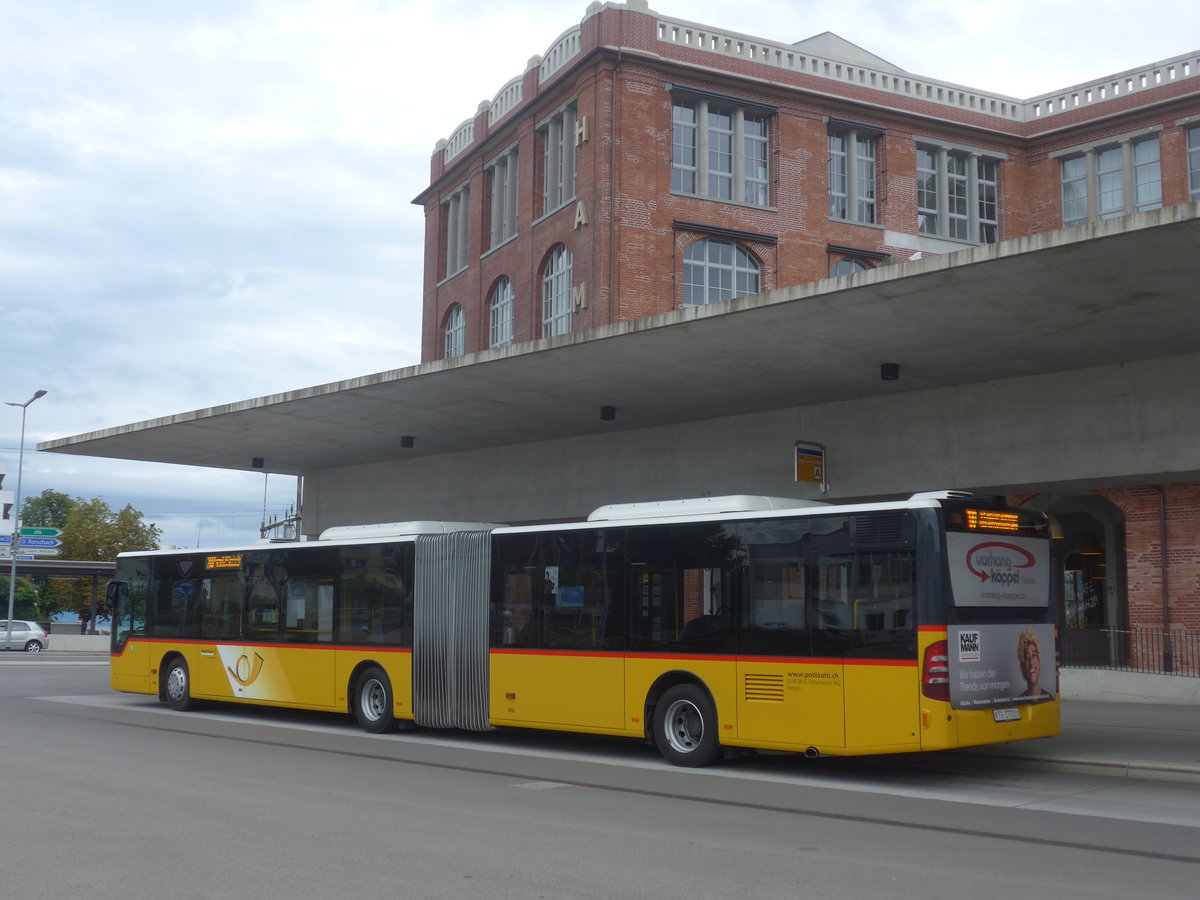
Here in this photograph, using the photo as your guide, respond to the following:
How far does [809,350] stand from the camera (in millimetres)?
16516

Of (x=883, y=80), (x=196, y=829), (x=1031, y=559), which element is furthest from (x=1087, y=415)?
(x=883, y=80)

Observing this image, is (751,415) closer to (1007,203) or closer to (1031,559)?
(1031,559)

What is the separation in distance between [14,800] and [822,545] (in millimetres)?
7840

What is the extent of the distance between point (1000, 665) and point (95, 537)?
81537 millimetres

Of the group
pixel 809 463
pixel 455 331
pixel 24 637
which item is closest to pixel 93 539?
pixel 24 637

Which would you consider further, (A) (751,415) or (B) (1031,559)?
(A) (751,415)

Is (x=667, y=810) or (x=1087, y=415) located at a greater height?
(x=1087, y=415)

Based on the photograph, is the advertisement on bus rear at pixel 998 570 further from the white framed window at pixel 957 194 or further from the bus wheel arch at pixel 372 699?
the white framed window at pixel 957 194

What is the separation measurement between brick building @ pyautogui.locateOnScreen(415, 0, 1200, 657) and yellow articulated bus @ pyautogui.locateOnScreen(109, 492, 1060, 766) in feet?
67.4

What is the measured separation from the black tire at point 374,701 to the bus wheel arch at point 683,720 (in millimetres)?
4812

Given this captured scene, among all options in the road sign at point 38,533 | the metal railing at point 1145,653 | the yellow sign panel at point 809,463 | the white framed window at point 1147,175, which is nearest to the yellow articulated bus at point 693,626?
the yellow sign panel at point 809,463

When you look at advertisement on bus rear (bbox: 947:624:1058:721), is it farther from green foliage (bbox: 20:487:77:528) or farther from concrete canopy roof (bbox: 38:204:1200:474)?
green foliage (bbox: 20:487:77:528)

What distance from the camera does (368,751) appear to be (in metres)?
15.1

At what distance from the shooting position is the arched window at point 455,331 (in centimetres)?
4931
